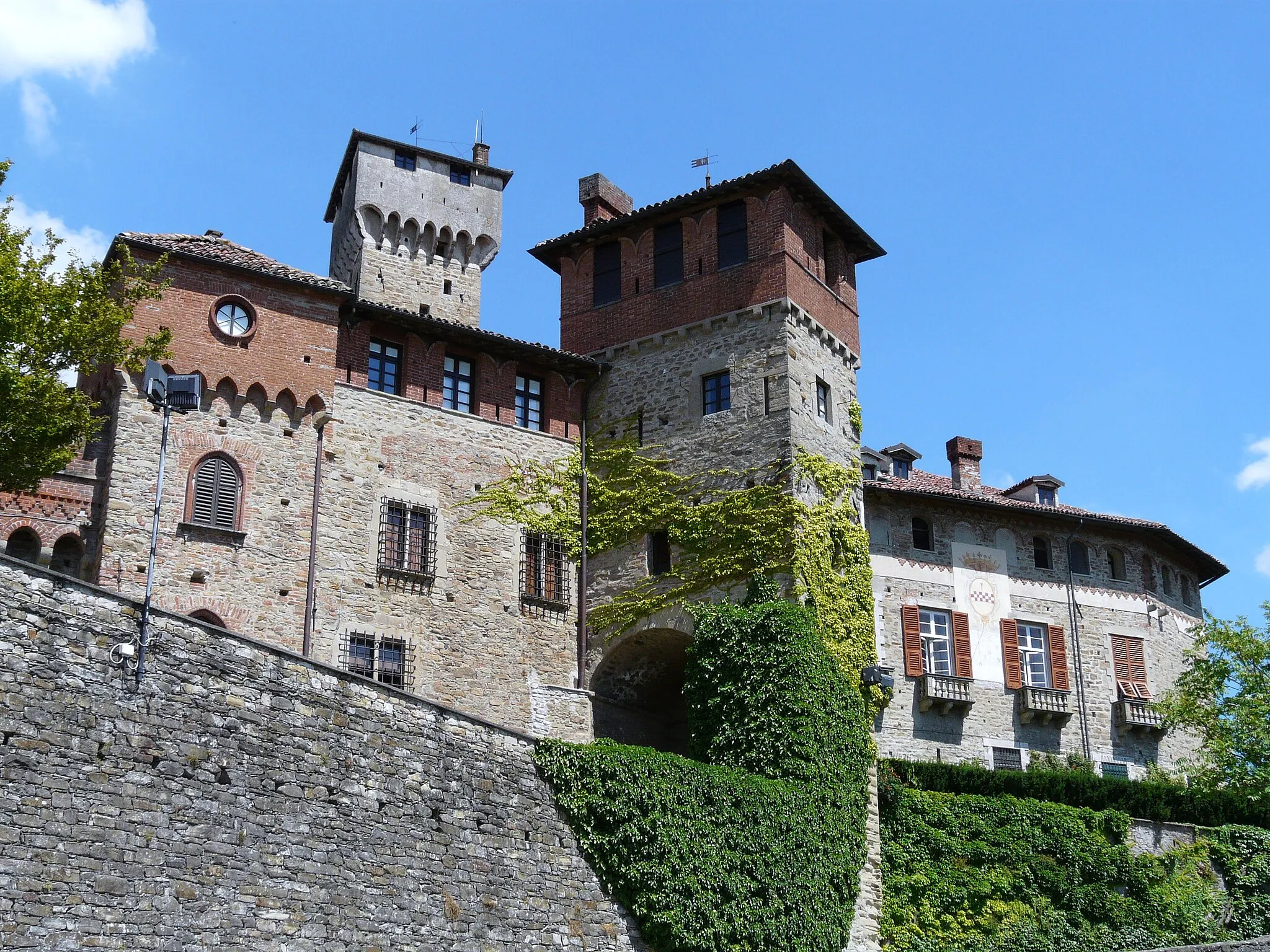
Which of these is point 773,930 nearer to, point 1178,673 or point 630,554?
point 630,554

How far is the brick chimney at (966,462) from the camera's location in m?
44.2

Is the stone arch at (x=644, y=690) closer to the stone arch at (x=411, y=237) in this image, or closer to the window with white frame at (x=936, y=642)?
the window with white frame at (x=936, y=642)

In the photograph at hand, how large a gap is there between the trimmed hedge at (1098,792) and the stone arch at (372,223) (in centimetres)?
2129

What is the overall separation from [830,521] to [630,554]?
4431 mm

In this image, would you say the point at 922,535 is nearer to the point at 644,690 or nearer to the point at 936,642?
the point at 936,642

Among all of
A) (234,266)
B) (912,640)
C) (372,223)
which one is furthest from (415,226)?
(912,640)

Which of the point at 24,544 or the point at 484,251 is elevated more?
the point at 484,251

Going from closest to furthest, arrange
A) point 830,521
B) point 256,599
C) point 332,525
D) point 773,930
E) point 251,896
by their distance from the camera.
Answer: point 251,896
point 773,930
point 256,599
point 332,525
point 830,521

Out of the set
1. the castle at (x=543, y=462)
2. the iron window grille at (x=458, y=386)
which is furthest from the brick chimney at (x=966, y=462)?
the iron window grille at (x=458, y=386)

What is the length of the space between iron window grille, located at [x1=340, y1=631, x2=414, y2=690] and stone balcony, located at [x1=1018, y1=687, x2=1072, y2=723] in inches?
732

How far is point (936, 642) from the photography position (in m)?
39.5

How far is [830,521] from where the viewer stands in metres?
30.6

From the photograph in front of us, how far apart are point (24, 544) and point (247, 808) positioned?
34.3 ft

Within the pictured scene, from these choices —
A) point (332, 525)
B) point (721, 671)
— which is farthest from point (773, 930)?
point (332, 525)
